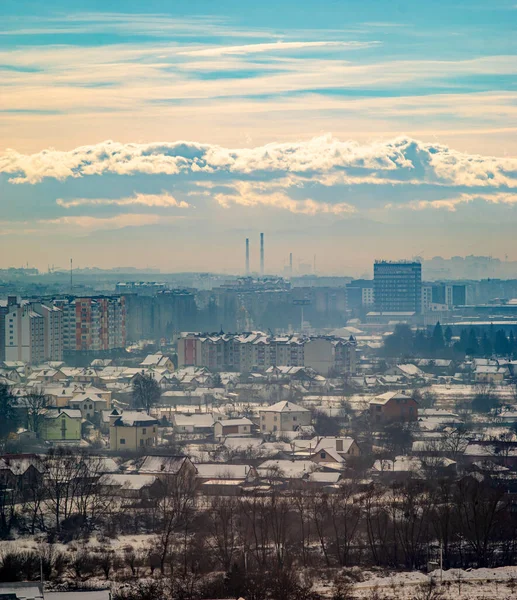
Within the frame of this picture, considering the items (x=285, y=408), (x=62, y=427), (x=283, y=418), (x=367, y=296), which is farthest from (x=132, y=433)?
(x=367, y=296)

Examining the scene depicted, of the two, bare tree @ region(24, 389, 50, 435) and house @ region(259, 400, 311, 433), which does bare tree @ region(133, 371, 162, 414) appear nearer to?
bare tree @ region(24, 389, 50, 435)

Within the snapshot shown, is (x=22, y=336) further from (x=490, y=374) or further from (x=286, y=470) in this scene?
(x=286, y=470)

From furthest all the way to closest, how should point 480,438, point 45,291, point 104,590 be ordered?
point 45,291 < point 480,438 < point 104,590

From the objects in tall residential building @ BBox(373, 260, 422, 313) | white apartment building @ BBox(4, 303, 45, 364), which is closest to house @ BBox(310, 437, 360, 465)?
white apartment building @ BBox(4, 303, 45, 364)

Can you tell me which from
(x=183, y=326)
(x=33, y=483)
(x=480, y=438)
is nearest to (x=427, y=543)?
(x=33, y=483)

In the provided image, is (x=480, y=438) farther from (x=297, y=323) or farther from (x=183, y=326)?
(x=297, y=323)

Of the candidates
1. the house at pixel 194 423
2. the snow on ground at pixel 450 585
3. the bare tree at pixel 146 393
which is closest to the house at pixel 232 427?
the house at pixel 194 423
